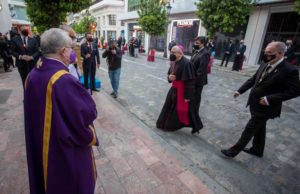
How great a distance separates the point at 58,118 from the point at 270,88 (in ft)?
9.82

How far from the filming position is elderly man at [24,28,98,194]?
136cm

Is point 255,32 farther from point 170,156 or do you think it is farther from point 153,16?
point 170,156

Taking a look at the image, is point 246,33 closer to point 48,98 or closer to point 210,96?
point 210,96

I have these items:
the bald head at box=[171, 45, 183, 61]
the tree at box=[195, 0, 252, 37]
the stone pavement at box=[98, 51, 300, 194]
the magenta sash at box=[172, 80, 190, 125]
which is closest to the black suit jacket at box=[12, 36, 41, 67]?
the stone pavement at box=[98, 51, 300, 194]

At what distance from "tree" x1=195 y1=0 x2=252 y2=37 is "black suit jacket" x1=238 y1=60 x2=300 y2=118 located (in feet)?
37.2

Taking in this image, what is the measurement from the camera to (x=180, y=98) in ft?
12.5

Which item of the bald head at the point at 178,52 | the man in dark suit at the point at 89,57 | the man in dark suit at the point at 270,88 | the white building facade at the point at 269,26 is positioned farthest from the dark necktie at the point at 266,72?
the white building facade at the point at 269,26

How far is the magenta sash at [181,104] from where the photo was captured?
3.77m

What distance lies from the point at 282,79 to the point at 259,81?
344mm

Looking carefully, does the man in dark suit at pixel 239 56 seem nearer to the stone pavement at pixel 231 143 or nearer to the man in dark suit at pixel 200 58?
the stone pavement at pixel 231 143

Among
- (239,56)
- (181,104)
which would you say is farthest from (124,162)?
(239,56)

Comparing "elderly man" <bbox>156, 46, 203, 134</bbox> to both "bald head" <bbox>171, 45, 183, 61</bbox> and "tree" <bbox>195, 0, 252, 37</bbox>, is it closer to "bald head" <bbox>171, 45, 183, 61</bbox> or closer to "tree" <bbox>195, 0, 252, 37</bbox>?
"bald head" <bbox>171, 45, 183, 61</bbox>

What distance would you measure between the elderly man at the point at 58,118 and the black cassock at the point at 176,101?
8.15ft

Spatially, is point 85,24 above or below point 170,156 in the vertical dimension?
above
